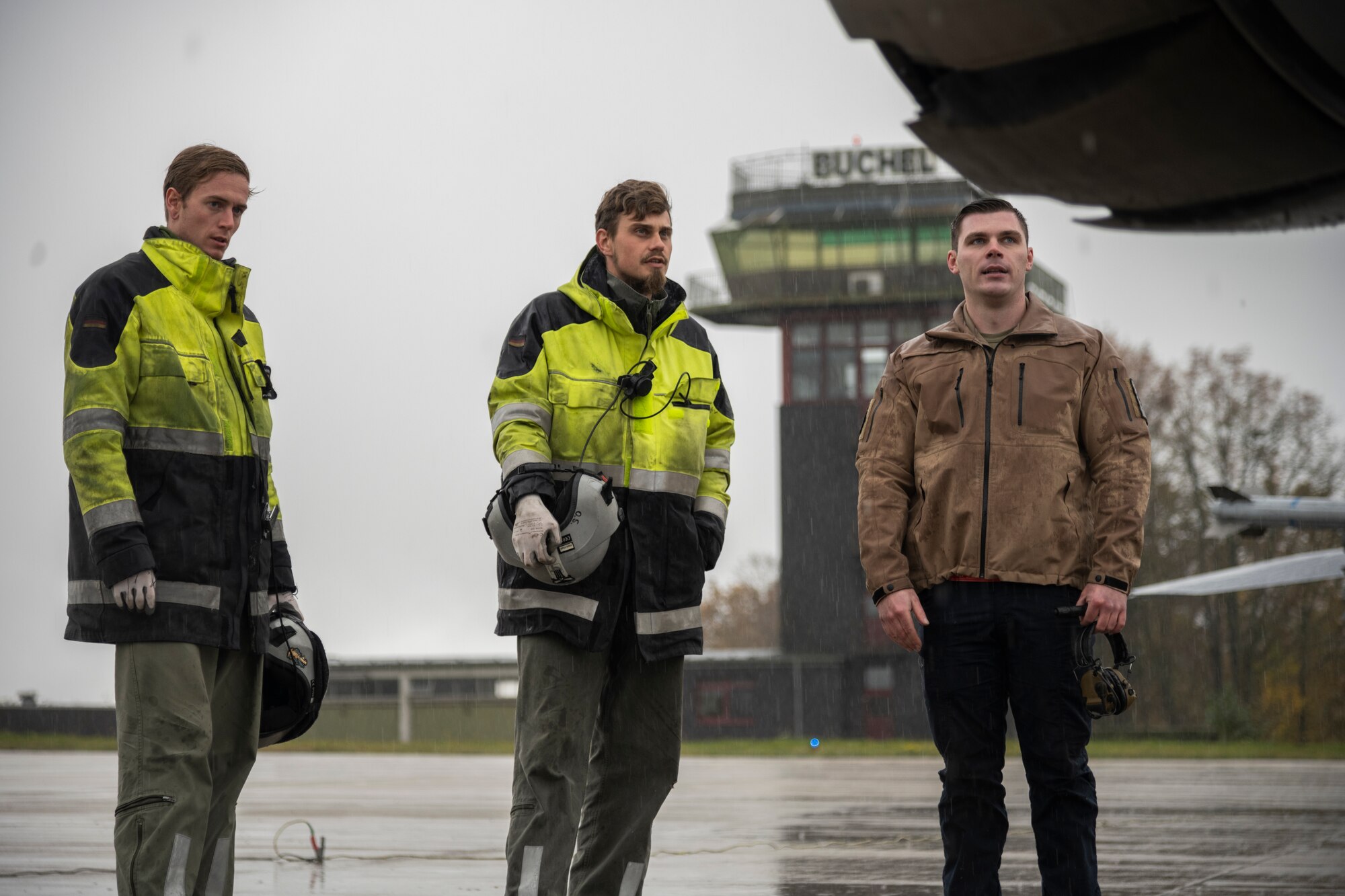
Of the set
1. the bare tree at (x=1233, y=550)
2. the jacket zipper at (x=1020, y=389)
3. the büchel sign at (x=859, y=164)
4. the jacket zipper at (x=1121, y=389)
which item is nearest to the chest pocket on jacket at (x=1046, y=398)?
the jacket zipper at (x=1020, y=389)

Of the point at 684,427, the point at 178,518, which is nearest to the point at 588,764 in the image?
the point at 684,427

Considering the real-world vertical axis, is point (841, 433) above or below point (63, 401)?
above

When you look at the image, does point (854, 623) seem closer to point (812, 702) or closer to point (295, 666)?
point (812, 702)

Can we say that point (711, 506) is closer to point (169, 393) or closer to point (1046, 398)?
point (1046, 398)

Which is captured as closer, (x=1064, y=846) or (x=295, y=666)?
(x=1064, y=846)

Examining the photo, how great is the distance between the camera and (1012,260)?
13.6 ft

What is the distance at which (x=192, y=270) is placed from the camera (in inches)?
156

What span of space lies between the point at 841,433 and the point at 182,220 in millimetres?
37423

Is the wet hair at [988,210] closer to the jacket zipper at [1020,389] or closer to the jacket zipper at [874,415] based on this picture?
the jacket zipper at [1020,389]

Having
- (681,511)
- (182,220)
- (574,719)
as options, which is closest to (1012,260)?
(681,511)

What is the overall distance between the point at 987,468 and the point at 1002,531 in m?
0.18

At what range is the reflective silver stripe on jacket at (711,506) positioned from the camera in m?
4.19

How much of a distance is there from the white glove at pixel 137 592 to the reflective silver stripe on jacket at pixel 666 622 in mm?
1186

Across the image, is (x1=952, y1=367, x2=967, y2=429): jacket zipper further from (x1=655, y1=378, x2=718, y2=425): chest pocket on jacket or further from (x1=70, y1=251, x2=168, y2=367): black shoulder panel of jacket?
(x1=70, y1=251, x2=168, y2=367): black shoulder panel of jacket
